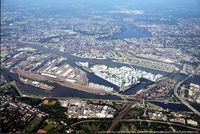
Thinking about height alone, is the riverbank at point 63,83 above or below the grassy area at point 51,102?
above

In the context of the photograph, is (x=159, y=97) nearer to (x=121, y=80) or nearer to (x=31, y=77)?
(x=121, y=80)

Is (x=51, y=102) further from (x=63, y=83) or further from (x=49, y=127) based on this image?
(x=63, y=83)

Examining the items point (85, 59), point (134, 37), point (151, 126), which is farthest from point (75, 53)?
point (151, 126)

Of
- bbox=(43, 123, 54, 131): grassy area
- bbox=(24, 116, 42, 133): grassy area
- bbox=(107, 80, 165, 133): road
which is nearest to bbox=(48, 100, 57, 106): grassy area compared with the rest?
bbox=(24, 116, 42, 133): grassy area

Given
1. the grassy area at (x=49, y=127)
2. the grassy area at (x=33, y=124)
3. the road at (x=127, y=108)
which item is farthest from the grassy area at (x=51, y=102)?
the road at (x=127, y=108)

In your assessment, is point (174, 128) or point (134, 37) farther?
point (134, 37)

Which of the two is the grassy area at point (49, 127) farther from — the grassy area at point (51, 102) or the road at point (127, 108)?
the road at point (127, 108)

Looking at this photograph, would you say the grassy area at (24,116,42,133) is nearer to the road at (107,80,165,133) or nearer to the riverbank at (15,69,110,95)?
the road at (107,80,165,133)

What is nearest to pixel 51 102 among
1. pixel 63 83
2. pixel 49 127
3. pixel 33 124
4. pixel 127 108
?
pixel 33 124

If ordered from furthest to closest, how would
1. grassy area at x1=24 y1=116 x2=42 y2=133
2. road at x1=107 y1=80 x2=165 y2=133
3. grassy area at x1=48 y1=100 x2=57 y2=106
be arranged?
1. grassy area at x1=48 y1=100 x2=57 y2=106
2. road at x1=107 y1=80 x2=165 y2=133
3. grassy area at x1=24 y1=116 x2=42 y2=133

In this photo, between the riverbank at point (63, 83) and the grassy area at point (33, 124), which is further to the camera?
the riverbank at point (63, 83)

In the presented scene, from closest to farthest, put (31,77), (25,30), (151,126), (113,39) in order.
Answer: (151,126) < (31,77) < (113,39) < (25,30)
